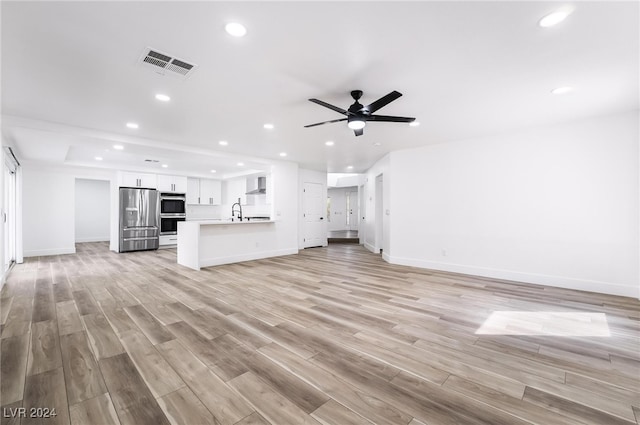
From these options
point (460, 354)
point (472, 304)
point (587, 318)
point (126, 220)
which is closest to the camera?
point (460, 354)

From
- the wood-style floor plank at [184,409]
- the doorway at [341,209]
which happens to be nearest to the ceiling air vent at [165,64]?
the wood-style floor plank at [184,409]

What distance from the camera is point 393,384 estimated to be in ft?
5.85

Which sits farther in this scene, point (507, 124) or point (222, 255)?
point (222, 255)

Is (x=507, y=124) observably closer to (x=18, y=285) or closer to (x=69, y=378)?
(x=69, y=378)

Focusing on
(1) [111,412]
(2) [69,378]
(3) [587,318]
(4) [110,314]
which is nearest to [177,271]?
(4) [110,314]

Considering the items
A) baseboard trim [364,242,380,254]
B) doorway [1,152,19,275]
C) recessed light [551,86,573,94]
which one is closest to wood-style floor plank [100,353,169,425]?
recessed light [551,86,573,94]

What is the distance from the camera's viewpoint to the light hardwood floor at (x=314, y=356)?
1.55 m

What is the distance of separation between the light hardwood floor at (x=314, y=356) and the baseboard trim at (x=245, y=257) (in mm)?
1591

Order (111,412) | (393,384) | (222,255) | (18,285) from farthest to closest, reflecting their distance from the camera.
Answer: (222,255) < (18,285) < (393,384) < (111,412)

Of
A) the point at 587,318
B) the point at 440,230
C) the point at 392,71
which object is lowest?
the point at 587,318

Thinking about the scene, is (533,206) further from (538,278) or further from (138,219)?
(138,219)

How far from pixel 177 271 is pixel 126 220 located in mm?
3846

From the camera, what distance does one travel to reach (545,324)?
9.08 ft

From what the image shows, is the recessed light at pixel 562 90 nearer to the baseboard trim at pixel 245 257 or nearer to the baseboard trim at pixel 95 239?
the baseboard trim at pixel 245 257
